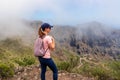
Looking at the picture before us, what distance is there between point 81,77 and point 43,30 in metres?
5.68

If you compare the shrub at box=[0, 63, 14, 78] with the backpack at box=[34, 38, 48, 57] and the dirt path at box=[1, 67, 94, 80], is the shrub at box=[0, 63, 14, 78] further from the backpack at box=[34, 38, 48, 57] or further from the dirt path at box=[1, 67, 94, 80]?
the backpack at box=[34, 38, 48, 57]

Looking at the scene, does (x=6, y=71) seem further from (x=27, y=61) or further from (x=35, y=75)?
(x=27, y=61)

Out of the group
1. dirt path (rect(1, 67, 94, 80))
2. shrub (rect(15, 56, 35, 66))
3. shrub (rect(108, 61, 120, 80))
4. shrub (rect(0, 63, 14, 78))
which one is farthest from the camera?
shrub (rect(15, 56, 35, 66))

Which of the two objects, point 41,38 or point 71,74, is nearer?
point 41,38

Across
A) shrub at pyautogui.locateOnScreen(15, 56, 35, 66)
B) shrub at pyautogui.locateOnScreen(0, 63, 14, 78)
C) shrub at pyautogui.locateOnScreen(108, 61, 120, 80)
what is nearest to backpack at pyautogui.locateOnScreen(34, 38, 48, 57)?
shrub at pyautogui.locateOnScreen(0, 63, 14, 78)

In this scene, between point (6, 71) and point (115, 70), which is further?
point (115, 70)

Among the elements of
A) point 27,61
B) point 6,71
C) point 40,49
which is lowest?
point 27,61

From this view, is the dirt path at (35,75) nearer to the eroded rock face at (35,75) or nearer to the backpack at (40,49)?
the eroded rock face at (35,75)

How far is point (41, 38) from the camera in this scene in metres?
12.2

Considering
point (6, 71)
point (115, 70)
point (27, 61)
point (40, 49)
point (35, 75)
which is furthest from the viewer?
point (27, 61)

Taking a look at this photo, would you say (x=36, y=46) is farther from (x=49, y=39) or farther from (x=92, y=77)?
(x=92, y=77)

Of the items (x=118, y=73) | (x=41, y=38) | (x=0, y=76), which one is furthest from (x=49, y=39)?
(x=118, y=73)

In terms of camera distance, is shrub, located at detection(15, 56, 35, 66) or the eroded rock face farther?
shrub, located at detection(15, 56, 35, 66)

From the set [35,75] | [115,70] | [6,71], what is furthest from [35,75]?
[115,70]
